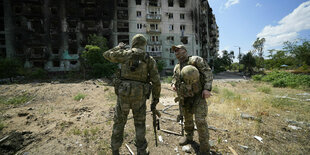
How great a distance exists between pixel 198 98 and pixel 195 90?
0.19 metres

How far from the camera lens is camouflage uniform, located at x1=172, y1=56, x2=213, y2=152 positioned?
238 centimetres

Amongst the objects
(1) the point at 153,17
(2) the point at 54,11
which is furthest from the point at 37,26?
(1) the point at 153,17

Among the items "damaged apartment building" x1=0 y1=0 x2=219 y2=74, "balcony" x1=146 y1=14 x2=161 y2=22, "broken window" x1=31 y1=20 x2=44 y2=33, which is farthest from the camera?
"balcony" x1=146 y1=14 x2=161 y2=22

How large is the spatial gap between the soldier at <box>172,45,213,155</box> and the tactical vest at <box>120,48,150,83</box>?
2.66ft

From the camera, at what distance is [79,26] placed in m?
21.2

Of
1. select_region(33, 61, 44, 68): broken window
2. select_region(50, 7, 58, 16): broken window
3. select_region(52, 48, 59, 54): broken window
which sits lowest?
select_region(33, 61, 44, 68): broken window

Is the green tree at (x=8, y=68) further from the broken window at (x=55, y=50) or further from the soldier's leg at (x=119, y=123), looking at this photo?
the soldier's leg at (x=119, y=123)

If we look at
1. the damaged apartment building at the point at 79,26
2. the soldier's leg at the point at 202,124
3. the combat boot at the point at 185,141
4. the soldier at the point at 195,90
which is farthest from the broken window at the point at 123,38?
the soldier's leg at the point at 202,124

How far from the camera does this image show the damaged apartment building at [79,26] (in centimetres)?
1997

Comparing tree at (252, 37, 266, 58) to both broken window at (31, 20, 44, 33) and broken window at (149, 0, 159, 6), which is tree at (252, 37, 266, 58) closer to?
broken window at (149, 0, 159, 6)

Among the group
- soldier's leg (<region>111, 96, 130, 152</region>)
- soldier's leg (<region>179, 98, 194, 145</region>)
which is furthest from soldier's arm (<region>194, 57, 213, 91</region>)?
soldier's leg (<region>111, 96, 130, 152</region>)

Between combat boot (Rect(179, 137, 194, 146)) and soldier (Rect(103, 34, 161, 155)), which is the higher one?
soldier (Rect(103, 34, 161, 155))

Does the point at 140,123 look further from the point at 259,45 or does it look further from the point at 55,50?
the point at 259,45

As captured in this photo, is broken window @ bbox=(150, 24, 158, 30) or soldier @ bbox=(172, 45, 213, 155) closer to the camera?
soldier @ bbox=(172, 45, 213, 155)
